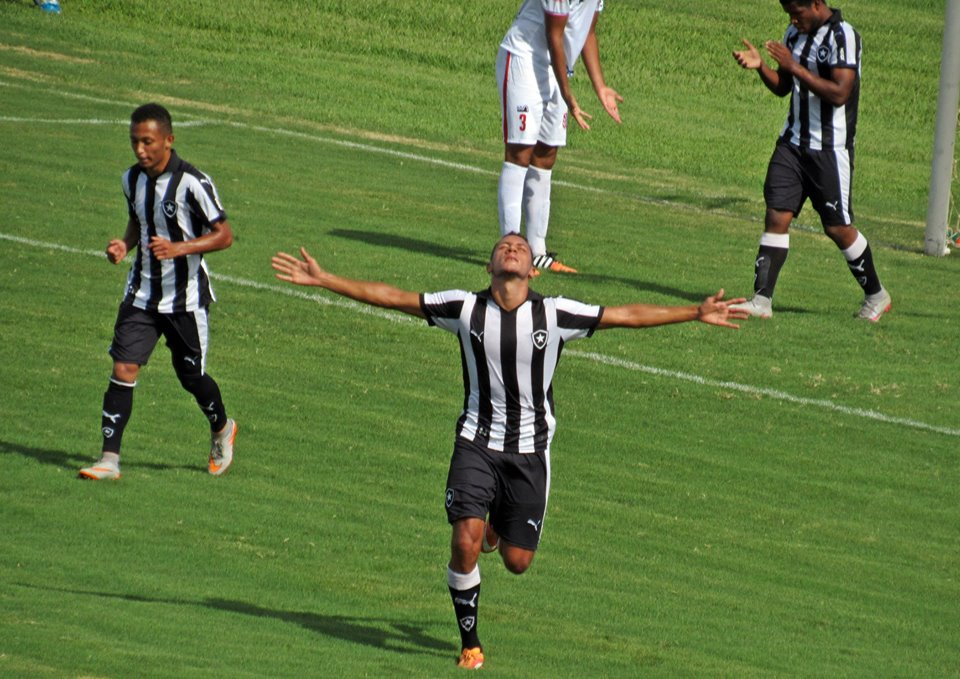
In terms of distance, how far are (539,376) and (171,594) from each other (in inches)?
81.7

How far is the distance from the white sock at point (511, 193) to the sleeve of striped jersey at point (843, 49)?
2922 millimetres

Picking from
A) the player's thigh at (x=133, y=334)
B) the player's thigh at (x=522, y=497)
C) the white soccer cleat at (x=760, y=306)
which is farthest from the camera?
the white soccer cleat at (x=760, y=306)

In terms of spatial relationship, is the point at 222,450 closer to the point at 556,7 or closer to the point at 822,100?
the point at 556,7

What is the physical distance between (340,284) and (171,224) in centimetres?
245

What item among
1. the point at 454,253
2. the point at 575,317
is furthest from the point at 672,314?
the point at 454,253

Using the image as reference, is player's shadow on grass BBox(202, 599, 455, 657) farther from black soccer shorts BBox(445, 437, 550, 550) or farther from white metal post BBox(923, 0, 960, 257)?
white metal post BBox(923, 0, 960, 257)

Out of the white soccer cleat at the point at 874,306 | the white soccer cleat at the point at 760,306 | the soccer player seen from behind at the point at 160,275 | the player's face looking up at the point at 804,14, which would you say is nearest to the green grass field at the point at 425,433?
the white soccer cleat at the point at 874,306

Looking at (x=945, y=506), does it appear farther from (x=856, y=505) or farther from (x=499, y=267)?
(x=499, y=267)

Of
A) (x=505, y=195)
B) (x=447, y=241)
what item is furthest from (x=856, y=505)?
(x=447, y=241)

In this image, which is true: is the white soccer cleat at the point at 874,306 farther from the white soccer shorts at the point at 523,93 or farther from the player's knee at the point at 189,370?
the player's knee at the point at 189,370

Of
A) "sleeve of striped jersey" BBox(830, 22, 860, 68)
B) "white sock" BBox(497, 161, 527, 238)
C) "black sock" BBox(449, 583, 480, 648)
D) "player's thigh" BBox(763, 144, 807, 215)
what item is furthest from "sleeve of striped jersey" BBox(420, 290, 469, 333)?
"white sock" BBox(497, 161, 527, 238)

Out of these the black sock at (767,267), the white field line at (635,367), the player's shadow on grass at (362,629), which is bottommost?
the player's shadow on grass at (362,629)

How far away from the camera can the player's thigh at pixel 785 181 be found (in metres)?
14.3

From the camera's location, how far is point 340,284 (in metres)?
8.05
